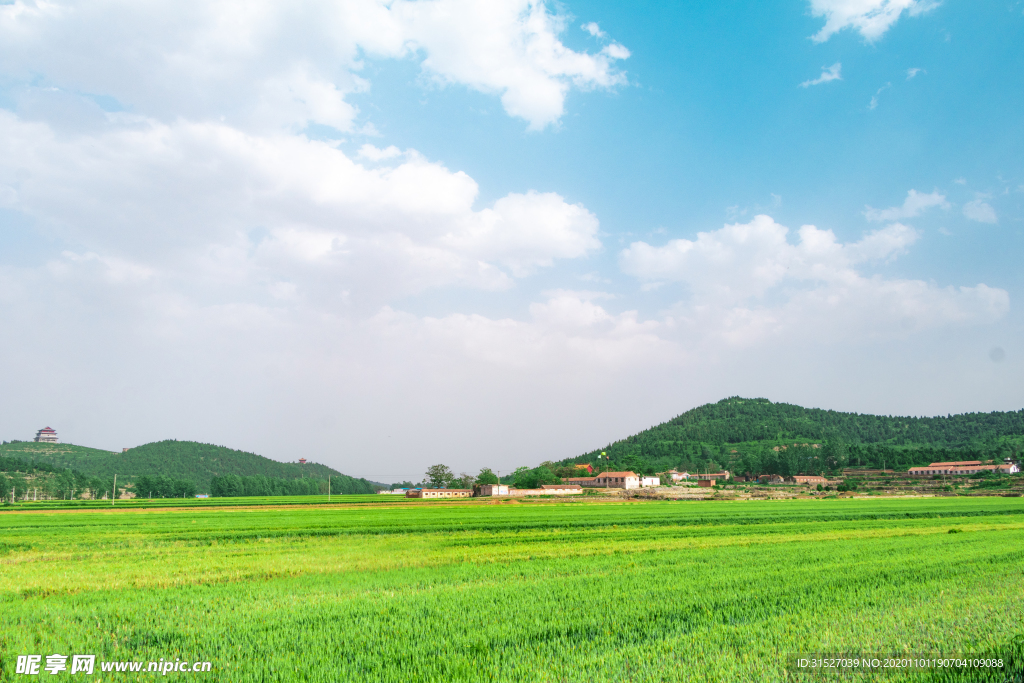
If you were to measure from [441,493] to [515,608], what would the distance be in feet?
444

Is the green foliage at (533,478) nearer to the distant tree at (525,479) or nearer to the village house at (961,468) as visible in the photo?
the distant tree at (525,479)

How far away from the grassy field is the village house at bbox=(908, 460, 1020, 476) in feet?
521

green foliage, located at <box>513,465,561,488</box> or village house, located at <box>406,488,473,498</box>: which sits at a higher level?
green foliage, located at <box>513,465,561,488</box>

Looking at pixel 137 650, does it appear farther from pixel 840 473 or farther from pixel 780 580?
pixel 840 473

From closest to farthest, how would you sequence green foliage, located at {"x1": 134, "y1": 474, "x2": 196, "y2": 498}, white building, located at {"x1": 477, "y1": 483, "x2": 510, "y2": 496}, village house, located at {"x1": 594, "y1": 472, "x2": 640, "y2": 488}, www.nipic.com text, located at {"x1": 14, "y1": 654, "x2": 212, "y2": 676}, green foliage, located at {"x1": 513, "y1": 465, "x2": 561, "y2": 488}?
www.nipic.com text, located at {"x1": 14, "y1": 654, "x2": 212, "y2": 676}
white building, located at {"x1": 477, "y1": 483, "x2": 510, "y2": 496}
green foliage, located at {"x1": 513, "y1": 465, "x2": 561, "y2": 488}
village house, located at {"x1": 594, "y1": 472, "x2": 640, "y2": 488}
green foliage, located at {"x1": 134, "y1": 474, "x2": 196, "y2": 498}

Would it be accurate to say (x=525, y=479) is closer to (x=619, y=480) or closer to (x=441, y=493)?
(x=441, y=493)

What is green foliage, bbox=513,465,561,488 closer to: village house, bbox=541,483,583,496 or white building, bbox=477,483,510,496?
village house, bbox=541,483,583,496

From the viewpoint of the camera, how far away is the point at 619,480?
5930 inches

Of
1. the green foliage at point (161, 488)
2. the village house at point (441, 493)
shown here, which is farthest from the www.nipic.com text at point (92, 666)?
the green foliage at point (161, 488)

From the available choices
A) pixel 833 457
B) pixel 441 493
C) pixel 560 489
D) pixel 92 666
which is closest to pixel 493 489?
pixel 441 493

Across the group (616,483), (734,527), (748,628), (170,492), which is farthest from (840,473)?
(170,492)

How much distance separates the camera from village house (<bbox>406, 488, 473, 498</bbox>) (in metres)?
133

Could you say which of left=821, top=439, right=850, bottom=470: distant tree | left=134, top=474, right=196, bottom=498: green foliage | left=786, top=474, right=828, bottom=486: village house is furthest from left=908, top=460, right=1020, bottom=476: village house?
left=134, top=474, right=196, bottom=498: green foliage

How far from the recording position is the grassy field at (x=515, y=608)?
788 centimetres
